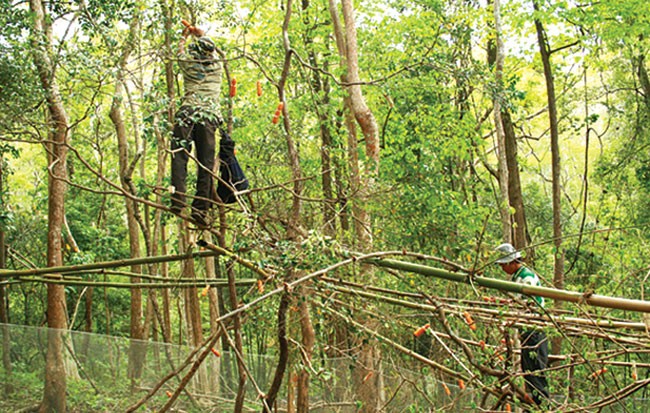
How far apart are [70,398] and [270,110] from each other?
25.4 feet

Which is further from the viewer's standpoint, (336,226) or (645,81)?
(645,81)

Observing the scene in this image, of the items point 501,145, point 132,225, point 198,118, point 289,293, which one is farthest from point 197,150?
point 132,225

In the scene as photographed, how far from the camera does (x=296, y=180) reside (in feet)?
16.3

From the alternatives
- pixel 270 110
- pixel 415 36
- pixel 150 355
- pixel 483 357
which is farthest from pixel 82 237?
pixel 483 357

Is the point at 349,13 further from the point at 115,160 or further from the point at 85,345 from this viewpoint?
the point at 115,160

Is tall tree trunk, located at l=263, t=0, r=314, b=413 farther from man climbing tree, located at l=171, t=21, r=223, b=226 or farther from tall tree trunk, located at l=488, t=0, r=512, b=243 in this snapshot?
tall tree trunk, located at l=488, t=0, r=512, b=243

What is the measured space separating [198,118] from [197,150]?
50 centimetres

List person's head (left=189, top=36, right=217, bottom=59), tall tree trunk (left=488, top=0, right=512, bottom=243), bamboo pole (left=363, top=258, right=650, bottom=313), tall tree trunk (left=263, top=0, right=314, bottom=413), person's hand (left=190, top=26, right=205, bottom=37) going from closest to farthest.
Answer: bamboo pole (left=363, top=258, right=650, bottom=313) < tall tree trunk (left=263, top=0, right=314, bottom=413) < person's head (left=189, top=36, right=217, bottom=59) < person's hand (left=190, top=26, right=205, bottom=37) < tall tree trunk (left=488, top=0, right=512, bottom=243)

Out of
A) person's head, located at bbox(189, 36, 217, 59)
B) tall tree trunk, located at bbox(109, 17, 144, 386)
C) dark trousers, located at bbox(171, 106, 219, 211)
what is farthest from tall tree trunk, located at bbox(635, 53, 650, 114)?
dark trousers, located at bbox(171, 106, 219, 211)

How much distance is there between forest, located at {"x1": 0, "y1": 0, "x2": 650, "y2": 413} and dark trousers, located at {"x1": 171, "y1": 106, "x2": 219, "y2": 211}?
66 mm

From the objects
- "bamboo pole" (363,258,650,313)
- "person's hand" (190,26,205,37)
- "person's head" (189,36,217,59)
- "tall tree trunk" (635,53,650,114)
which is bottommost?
"bamboo pole" (363,258,650,313)

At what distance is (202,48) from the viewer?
5.95 m

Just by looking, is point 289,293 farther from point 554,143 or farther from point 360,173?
point 554,143

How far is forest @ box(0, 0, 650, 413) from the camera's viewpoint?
5168mm
